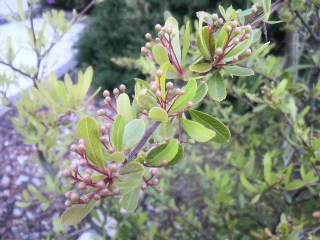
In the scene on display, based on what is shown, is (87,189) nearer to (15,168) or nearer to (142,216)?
(142,216)

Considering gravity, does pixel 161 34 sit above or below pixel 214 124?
above

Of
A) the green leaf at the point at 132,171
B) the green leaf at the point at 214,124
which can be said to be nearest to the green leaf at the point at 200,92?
the green leaf at the point at 214,124

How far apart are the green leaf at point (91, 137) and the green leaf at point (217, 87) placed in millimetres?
177

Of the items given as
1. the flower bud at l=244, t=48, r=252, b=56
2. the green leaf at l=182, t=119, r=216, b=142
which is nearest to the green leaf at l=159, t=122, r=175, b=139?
the green leaf at l=182, t=119, r=216, b=142

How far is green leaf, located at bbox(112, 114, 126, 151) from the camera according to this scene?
1.19 ft

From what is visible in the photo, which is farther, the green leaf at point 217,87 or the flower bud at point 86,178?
the green leaf at point 217,87

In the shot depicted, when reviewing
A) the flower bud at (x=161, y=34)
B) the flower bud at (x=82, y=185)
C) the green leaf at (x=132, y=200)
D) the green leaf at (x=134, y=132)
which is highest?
the flower bud at (x=161, y=34)

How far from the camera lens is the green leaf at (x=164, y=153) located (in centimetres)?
37

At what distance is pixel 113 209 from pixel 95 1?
0.85m

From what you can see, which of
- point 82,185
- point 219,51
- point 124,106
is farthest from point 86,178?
point 219,51

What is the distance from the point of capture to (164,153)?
38cm

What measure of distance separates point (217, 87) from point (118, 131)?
164mm

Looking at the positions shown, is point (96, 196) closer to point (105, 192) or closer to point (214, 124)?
point (105, 192)

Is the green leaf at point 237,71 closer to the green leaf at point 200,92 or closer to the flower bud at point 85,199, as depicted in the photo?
the green leaf at point 200,92
